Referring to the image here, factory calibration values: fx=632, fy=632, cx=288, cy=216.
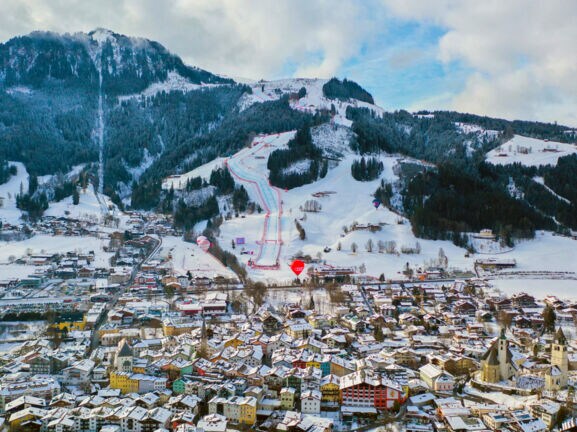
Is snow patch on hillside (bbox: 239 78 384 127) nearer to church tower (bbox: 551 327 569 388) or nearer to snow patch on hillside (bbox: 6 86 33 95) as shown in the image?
snow patch on hillside (bbox: 6 86 33 95)

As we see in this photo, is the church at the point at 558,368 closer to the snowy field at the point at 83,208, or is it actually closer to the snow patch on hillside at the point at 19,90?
the snowy field at the point at 83,208

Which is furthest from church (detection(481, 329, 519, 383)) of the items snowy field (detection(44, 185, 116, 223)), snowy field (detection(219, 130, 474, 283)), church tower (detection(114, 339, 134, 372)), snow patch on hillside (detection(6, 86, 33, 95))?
snow patch on hillside (detection(6, 86, 33, 95))

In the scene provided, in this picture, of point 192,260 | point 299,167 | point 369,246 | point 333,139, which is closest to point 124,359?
point 192,260

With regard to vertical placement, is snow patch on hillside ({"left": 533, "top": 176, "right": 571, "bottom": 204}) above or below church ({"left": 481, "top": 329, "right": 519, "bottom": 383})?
above

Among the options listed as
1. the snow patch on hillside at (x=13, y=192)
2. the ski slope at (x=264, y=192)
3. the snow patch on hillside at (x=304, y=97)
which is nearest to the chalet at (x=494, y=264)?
the ski slope at (x=264, y=192)

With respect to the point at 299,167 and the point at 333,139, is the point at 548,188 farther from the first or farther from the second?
the point at 299,167

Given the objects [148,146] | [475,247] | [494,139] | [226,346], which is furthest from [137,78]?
[226,346]
